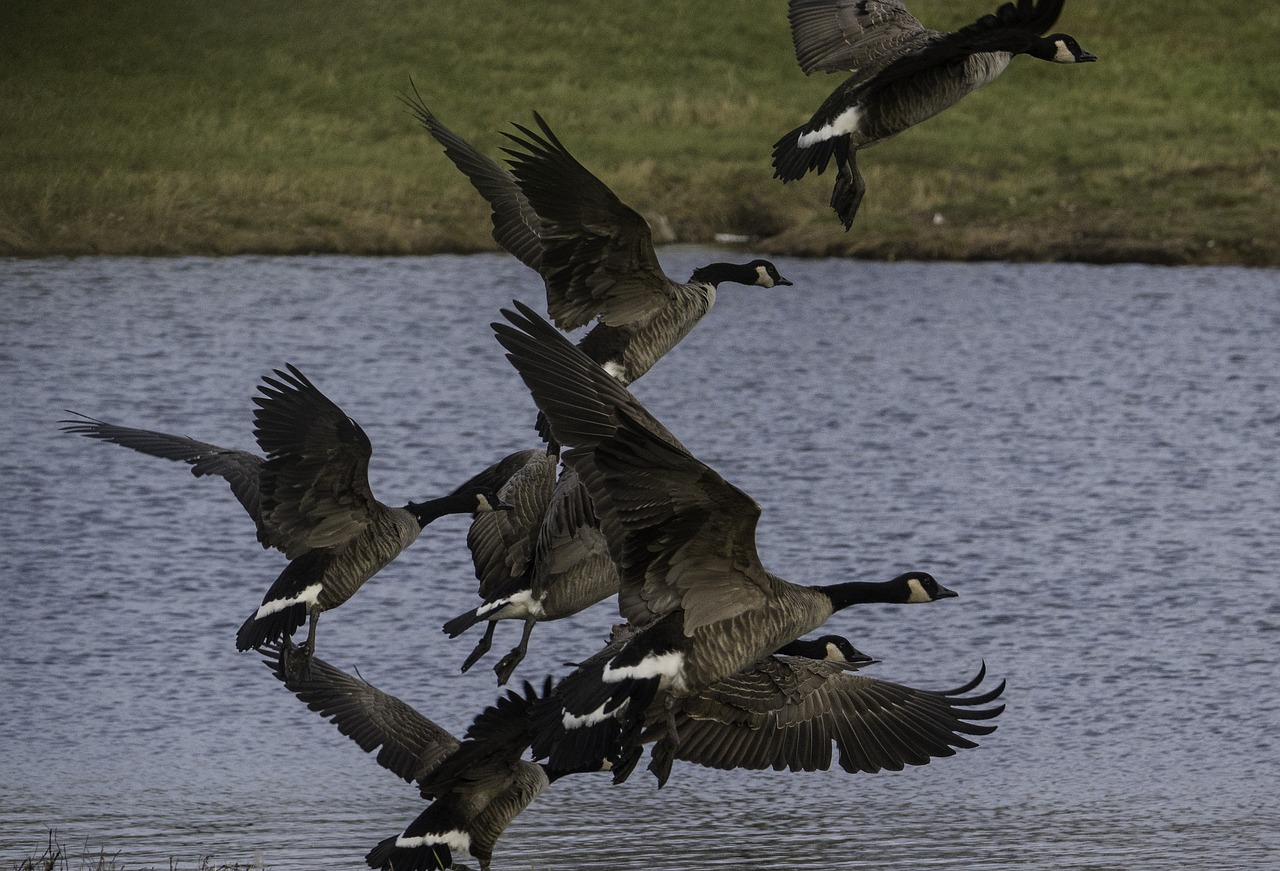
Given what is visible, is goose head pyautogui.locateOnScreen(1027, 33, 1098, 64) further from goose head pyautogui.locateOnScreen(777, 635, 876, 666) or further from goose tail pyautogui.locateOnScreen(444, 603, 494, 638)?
goose tail pyautogui.locateOnScreen(444, 603, 494, 638)

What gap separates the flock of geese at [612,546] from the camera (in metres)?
7.28

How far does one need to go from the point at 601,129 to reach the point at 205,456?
29.9 meters

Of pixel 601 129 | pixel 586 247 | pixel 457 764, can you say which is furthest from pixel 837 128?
pixel 601 129

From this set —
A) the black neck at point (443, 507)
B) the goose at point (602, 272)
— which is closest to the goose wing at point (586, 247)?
the goose at point (602, 272)

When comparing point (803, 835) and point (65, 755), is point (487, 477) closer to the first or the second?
point (803, 835)

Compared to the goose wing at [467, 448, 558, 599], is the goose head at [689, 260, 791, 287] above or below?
above

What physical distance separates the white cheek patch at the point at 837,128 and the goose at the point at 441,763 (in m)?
2.65

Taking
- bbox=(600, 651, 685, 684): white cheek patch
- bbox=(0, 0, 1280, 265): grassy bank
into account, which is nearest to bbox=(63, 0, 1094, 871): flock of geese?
bbox=(600, 651, 685, 684): white cheek patch

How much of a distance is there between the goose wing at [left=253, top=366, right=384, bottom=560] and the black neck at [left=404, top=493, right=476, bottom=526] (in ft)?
1.46

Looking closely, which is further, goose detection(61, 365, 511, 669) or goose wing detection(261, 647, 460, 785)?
goose wing detection(261, 647, 460, 785)

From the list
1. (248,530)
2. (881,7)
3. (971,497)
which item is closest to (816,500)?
(971,497)

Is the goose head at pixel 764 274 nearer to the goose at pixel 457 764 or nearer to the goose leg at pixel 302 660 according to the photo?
the goose at pixel 457 764

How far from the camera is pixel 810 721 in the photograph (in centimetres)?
886

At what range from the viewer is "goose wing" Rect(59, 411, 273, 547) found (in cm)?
1027
